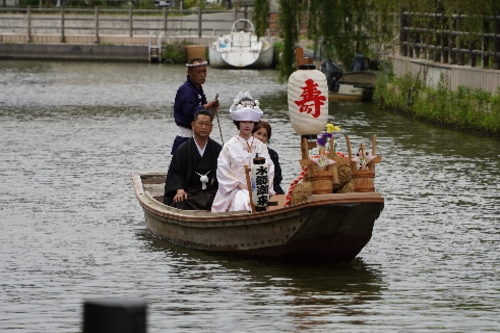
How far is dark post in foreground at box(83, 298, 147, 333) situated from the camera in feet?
14.6

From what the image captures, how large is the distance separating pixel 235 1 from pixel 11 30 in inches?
426

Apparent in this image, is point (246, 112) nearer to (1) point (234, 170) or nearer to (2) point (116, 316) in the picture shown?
A: (1) point (234, 170)

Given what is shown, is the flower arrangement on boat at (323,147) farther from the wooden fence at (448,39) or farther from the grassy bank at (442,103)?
the wooden fence at (448,39)

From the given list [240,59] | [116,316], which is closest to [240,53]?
[240,59]

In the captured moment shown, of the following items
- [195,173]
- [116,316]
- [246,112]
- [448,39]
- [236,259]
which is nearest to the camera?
[116,316]

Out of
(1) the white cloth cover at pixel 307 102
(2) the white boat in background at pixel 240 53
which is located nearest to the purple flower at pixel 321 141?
(1) the white cloth cover at pixel 307 102

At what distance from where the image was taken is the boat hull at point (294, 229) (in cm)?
1127

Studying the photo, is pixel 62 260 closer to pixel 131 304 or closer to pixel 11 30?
pixel 131 304

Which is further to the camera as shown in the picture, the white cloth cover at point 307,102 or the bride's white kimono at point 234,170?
the bride's white kimono at point 234,170

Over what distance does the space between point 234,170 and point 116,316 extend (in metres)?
8.20

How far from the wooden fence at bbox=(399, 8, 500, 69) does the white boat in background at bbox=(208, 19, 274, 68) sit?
48.6 ft

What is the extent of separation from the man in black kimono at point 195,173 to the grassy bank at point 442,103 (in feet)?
34.1

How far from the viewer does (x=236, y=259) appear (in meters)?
12.5

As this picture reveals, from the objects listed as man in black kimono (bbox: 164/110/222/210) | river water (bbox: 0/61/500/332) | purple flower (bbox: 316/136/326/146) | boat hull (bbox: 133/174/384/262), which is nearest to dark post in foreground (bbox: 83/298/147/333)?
river water (bbox: 0/61/500/332)
